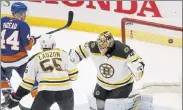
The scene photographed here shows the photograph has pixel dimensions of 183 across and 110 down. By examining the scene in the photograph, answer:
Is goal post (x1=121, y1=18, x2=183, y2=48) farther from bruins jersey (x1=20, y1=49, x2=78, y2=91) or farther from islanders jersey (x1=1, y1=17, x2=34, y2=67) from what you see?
bruins jersey (x1=20, y1=49, x2=78, y2=91)

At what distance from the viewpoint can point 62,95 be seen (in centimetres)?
302

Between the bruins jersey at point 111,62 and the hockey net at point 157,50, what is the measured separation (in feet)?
2.08

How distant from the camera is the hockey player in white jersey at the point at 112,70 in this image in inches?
123

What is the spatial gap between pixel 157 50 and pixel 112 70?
0.96 m

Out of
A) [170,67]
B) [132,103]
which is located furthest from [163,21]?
[132,103]

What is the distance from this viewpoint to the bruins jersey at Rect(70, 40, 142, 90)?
3143mm

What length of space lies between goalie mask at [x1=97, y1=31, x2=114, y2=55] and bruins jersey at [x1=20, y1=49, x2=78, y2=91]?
0.22 meters

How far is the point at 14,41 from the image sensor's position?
3.64 metres

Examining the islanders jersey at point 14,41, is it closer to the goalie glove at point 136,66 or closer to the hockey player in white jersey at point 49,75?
the hockey player in white jersey at point 49,75

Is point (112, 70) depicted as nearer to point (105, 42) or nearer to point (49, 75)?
point (105, 42)

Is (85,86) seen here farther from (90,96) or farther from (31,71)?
(31,71)

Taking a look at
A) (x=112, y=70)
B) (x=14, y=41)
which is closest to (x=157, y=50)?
(x=112, y=70)

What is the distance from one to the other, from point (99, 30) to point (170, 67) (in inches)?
55.8

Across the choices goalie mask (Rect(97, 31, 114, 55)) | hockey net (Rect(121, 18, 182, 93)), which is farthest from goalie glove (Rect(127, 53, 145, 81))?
hockey net (Rect(121, 18, 182, 93))
